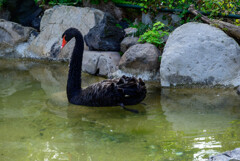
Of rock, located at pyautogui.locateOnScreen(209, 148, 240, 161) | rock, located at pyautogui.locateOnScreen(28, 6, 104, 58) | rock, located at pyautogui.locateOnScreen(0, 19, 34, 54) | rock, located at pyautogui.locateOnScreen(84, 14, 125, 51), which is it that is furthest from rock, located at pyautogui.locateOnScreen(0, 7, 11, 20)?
rock, located at pyautogui.locateOnScreen(209, 148, 240, 161)

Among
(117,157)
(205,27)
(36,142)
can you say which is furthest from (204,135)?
(205,27)

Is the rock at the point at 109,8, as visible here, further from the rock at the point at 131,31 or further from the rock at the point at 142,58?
the rock at the point at 142,58

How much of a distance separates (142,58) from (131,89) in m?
1.61

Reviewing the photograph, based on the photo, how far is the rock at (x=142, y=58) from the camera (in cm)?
564

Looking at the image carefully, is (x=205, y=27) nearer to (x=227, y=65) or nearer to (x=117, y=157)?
(x=227, y=65)

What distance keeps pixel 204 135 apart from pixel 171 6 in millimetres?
4293

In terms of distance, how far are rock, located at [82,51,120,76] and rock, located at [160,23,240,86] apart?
1142 mm

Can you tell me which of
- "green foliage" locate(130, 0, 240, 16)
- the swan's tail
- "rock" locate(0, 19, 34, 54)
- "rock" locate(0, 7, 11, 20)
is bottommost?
"rock" locate(0, 19, 34, 54)

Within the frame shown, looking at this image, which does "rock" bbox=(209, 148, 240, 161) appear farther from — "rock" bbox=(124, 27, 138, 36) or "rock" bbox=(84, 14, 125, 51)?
"rock" bbox=(124, 27, 138, 36)

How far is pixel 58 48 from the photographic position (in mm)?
7469

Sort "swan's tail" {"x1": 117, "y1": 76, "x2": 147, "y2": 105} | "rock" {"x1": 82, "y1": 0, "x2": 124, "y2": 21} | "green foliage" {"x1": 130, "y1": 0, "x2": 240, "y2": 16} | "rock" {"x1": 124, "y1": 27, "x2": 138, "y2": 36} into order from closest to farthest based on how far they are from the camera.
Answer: "swan's tail" {"x1": 117, "y1": 76, "x2": 147, "y2": 105}
"green foliage" {"x1": 130, "y1": 0, "x2": 240, "y2": 16}
"rock" {"x1": 124, "y1": 27, "x2": 138, "y2": 36}
"rock" {"x1": 82, "y1": 0, "x2": 124, "y2": 21}

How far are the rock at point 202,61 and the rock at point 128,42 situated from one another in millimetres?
1008

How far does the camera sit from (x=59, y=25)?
7828mm

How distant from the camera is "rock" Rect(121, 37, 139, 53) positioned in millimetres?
6258
